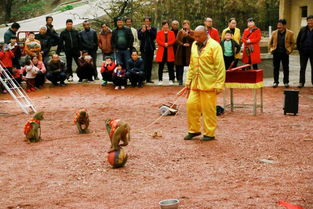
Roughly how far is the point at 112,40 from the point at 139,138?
24.2ft

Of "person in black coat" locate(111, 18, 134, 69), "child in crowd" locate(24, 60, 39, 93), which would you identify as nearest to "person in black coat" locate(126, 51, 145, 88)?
"person in black coat" locate(111, 18, 134, 69)

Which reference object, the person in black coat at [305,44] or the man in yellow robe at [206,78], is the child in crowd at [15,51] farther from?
the man in yellow robe at [206,78]

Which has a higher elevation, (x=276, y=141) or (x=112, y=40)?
(x=112, y=40)

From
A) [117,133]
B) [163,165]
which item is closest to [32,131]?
[117,133]

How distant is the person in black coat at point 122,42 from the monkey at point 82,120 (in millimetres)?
6327

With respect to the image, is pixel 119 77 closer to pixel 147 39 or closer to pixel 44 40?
pixel 147 39

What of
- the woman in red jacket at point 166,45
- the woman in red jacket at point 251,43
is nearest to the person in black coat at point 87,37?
the woman in red jacket at point 166,45

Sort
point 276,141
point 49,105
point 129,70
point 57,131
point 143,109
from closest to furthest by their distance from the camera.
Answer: point 276,141
point 57,131
point 143,109
point 49,105
point 129,70

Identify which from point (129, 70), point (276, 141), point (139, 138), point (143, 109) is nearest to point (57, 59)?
point (129, 70)

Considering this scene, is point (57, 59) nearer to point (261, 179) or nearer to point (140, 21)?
point (140, 21)

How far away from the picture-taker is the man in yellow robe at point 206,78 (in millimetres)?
9258

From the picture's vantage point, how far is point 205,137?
9.34m

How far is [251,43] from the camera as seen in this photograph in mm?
15656

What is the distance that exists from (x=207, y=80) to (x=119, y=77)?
7.20 meters
